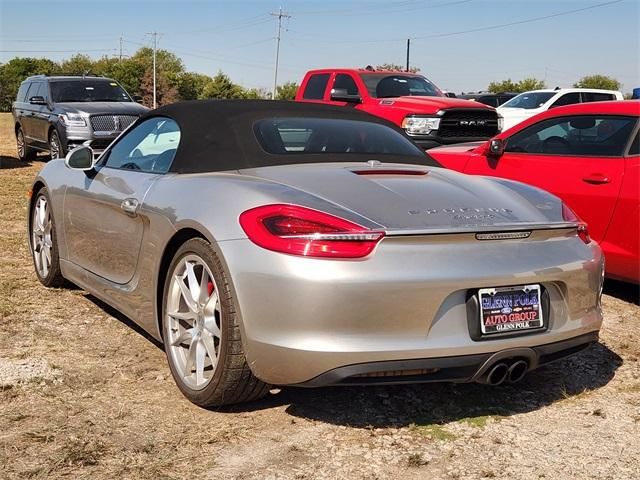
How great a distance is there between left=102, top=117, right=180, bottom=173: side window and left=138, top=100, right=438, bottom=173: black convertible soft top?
0.24ft

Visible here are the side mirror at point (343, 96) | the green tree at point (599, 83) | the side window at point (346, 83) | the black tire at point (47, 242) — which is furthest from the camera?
the green tree at point (599, 83)

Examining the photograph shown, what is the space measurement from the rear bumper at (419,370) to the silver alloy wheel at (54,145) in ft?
38.6

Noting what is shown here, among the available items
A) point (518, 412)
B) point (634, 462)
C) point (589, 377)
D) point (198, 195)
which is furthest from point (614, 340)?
point (198, 195)

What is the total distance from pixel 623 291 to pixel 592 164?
3.45 ft

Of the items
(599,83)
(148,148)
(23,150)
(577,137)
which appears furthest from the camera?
(599,83)

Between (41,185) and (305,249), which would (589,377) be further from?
(41,185)

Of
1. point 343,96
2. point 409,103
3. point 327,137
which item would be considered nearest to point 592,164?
point 327,137

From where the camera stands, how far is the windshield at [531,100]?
750 inches

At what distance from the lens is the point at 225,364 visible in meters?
3.18

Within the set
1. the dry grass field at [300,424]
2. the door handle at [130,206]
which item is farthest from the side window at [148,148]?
the dry grass field at [300,424]

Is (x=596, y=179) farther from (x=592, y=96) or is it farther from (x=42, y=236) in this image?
(x=592, y=96)

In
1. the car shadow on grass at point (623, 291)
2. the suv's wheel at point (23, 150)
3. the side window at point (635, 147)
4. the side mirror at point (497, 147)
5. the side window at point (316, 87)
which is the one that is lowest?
the car shadow on grass at point (623, 291)

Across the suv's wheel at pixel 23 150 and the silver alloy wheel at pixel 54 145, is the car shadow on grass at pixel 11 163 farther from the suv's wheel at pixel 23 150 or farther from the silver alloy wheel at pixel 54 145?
the silver alloy wheel at pixel 54 145

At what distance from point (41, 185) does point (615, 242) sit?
4.11 m
